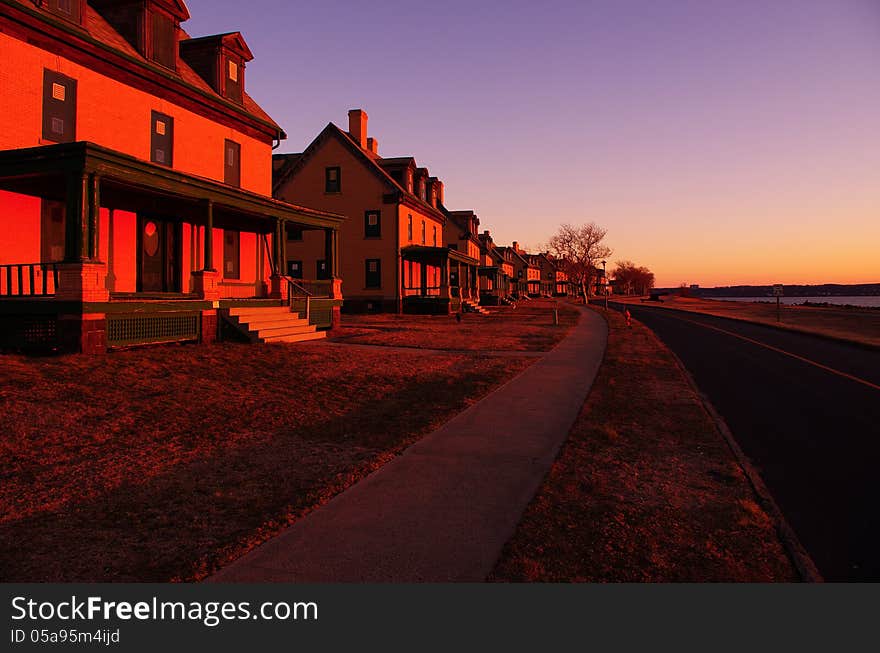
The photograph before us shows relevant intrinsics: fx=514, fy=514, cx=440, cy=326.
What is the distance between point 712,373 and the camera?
1304 centimetres

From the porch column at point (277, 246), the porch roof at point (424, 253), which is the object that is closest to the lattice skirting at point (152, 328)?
the porch column at point (277, 246)

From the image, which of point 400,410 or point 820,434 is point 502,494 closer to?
point 400,410

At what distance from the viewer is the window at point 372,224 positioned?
110 feet

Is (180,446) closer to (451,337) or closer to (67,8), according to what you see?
(67,8)

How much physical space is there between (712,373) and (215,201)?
571 inches

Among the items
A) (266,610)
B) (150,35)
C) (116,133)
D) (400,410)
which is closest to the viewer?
(266,610)

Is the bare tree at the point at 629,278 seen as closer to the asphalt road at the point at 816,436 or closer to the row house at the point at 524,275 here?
the row house at the point at 524,275

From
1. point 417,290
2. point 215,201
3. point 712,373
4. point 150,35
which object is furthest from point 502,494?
point 417,290

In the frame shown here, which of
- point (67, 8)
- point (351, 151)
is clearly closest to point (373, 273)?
point (351, 151)

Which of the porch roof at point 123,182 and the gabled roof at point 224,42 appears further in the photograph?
the gabled roof at point 224,42

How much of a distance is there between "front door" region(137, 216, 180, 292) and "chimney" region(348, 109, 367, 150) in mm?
21599

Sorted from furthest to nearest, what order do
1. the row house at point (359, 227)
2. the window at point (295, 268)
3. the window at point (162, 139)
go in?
the window at point (295, 268) → the row house at point (359, 227) → the window at point (162, 139)

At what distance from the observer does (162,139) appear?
16.1 m

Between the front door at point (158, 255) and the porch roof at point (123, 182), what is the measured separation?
1.80ft
